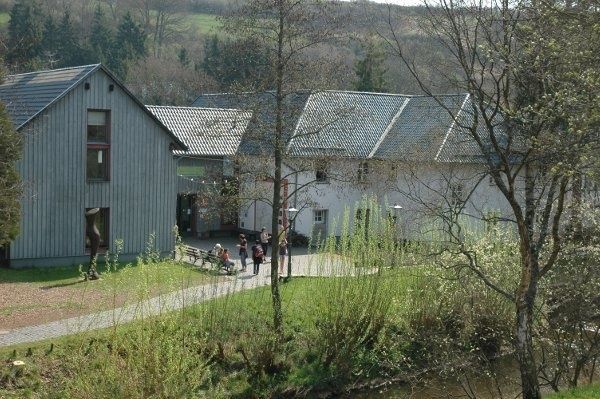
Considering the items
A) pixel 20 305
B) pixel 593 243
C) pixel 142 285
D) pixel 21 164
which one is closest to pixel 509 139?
pixel 593 243

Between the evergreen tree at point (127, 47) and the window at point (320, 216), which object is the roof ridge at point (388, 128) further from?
the evergreen tree at point (127, 47)

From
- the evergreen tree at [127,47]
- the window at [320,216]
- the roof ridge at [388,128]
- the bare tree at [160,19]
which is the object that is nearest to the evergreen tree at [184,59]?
the evergreen tree at [127,47]

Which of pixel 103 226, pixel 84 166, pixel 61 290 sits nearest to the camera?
pixel 61 290

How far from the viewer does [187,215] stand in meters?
38.0

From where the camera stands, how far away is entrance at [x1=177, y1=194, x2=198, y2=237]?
124 ft

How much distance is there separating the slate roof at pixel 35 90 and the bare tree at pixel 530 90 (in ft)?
51.5

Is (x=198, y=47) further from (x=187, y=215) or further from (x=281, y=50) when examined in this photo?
(x=281, y=50)

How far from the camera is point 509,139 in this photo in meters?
13.9

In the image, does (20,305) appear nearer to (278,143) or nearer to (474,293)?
(278,143)

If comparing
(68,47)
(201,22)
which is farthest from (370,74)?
(201,22)

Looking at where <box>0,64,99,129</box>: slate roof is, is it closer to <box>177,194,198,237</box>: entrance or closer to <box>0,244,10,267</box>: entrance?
<box>0,244,10,267</box>: entrance

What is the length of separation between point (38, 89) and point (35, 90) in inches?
4.8

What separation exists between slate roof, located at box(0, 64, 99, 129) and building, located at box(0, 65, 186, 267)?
36mm

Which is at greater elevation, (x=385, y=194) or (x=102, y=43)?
(x=102, y=43)
